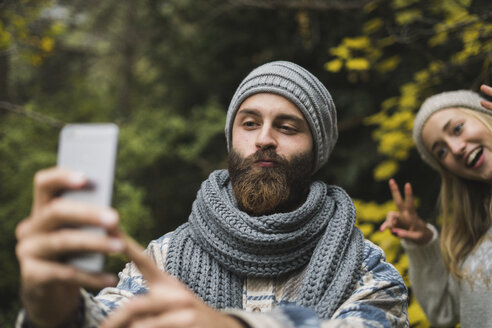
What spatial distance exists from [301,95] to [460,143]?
3.67 feet

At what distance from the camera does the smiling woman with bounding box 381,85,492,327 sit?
229 cm

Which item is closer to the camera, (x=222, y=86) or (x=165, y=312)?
(x=165, y=312)

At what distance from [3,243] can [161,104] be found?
9.14 ft

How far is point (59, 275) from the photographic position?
84 centimetres

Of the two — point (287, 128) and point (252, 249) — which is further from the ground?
point (287, 128)

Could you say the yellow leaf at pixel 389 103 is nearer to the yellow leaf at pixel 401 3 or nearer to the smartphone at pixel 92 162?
the yellow leaf at pixel 401 3

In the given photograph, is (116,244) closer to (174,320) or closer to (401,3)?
(174,320)

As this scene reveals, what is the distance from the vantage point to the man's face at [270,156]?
1.82 metres

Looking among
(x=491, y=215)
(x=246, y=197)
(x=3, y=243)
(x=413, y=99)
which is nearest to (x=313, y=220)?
(x=246, y=197)

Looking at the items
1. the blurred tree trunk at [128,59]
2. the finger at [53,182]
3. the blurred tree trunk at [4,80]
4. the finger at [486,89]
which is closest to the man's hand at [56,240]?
the finger at [53,182]

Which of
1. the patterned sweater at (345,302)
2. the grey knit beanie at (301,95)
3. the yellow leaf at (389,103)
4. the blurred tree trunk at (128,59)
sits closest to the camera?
the patterned sweater at (345,302)

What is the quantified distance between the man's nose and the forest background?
113 centimetres

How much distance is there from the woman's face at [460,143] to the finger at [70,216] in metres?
2.17

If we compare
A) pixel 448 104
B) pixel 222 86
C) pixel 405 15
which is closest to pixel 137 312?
pixel 448 104
